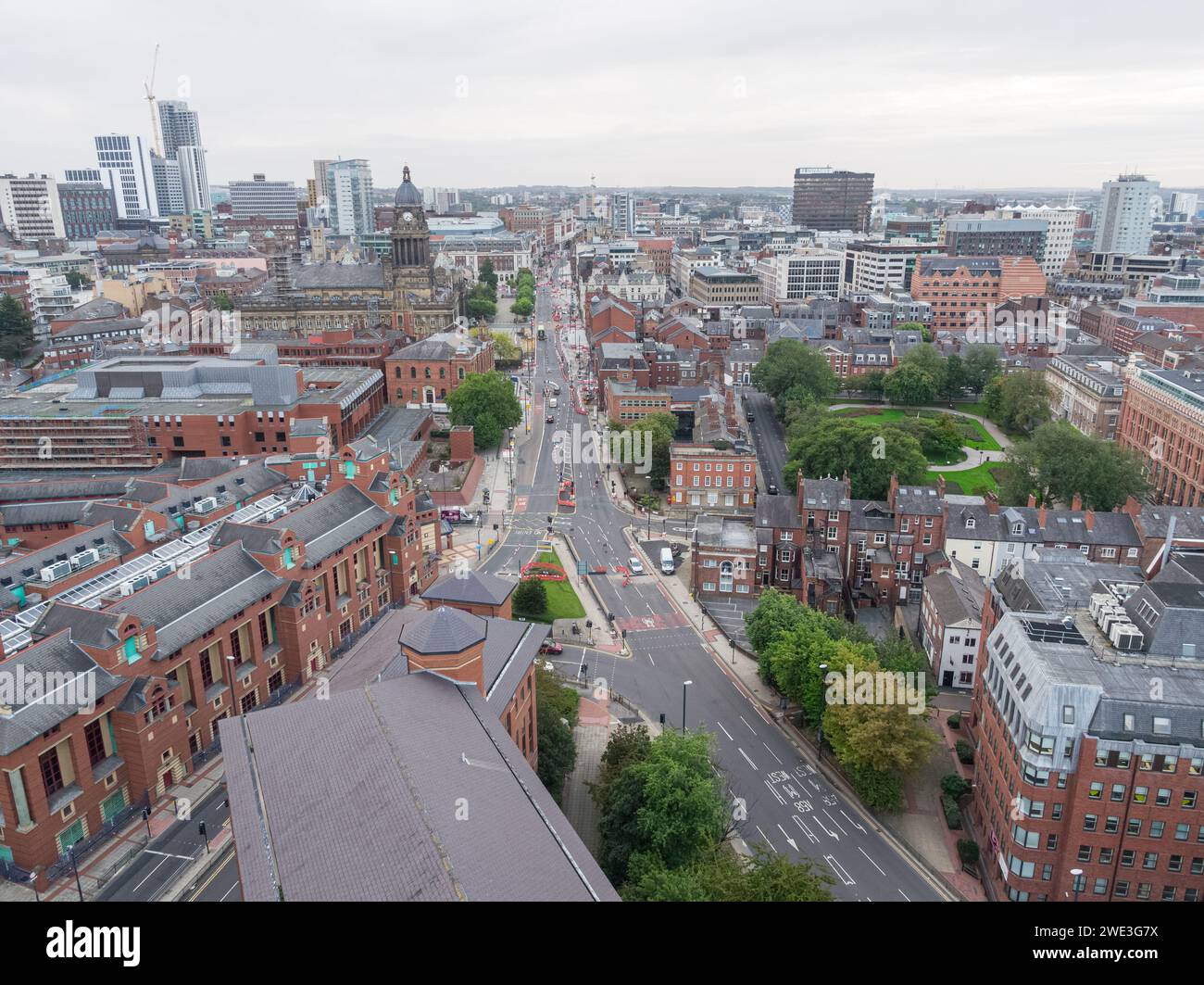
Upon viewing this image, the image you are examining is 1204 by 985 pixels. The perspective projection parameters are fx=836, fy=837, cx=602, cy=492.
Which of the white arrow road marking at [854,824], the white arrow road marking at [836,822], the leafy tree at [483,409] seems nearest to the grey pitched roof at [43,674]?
the white arrow road marking at [836,822]

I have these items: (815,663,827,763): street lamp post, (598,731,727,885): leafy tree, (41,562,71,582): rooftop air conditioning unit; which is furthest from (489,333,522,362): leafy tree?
(598,731,727,885): leafy tree

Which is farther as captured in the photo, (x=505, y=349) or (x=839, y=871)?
(x=505, y=349)

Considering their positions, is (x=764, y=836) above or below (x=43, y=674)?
below

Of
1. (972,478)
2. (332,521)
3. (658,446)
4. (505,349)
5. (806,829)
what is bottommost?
(806,829)

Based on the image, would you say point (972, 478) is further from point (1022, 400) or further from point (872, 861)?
point (872, 861)

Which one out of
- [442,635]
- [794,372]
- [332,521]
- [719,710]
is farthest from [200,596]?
[794,372]

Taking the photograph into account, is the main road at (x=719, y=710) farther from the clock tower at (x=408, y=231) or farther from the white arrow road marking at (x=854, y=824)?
the clock tower at (x=408, y=231)
